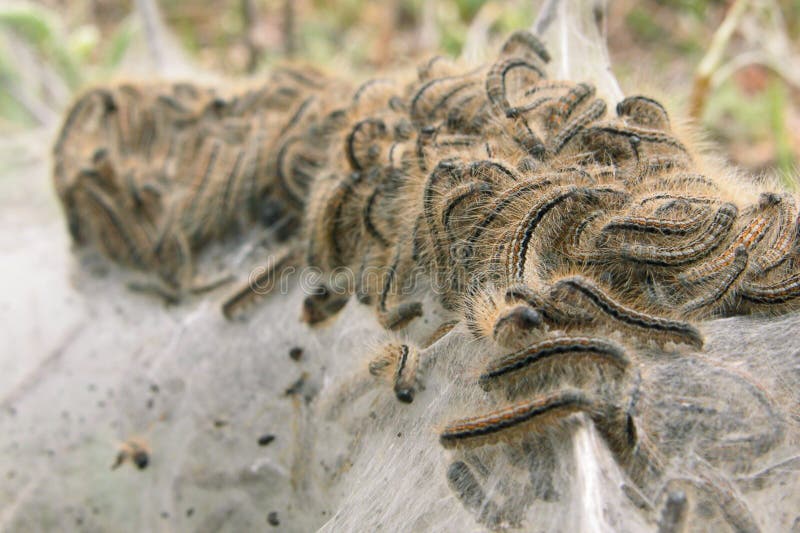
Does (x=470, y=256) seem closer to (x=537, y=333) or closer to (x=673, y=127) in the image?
(x=537, y=333)

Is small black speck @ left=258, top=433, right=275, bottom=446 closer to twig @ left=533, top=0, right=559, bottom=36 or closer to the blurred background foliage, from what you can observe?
twig @ left=533, top=0, right=559, bottom=36

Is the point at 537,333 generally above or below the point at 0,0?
above

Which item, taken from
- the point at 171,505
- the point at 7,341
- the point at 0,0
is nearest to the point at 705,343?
the point at 171,505

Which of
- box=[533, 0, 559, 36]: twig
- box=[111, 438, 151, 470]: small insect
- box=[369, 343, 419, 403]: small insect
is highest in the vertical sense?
box=[533, 0, 559, 36]: twig

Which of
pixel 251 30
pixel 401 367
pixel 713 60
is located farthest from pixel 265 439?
pixel 251 30

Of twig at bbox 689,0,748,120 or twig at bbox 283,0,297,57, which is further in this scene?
twig at bbox 283,0,297,57

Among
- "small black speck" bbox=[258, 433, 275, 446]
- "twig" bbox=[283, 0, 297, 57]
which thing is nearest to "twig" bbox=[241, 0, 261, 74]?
"twig" bbox=[283, 0, 297, 57]

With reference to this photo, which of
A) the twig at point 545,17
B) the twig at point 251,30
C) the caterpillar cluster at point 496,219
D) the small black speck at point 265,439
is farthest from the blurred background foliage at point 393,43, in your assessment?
the small black speck at point 265,439
